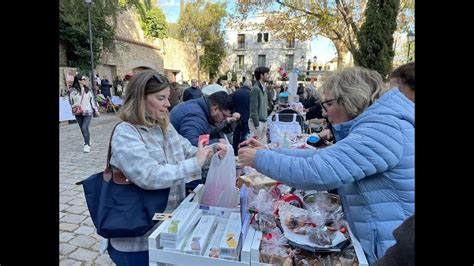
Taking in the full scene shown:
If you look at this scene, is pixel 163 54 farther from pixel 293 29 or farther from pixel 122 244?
pixel 122 244

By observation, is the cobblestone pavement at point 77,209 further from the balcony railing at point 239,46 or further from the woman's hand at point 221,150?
the balcony railing at point 239,46

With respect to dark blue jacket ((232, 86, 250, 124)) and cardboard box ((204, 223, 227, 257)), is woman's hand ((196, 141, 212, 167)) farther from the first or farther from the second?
dark blue jacket ((232, 86, 250, 124))

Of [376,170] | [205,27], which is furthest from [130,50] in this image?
[376,170]

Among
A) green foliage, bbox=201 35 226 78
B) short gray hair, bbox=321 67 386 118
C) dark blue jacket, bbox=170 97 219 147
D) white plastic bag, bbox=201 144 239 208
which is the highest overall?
green foliage, bbox=201 35 226 78

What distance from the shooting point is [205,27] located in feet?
114

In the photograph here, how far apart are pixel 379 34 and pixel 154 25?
69.9 feet

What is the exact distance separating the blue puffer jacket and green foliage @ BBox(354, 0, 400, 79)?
10.3m

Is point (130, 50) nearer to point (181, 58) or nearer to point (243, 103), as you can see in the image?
point (181, 58)

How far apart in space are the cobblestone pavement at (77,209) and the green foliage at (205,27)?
27801mm

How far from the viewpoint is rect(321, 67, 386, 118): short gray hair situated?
5.29 feet

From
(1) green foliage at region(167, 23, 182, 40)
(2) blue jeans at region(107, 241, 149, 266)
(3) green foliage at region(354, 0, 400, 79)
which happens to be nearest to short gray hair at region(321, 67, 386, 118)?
(2) blue jeans at region(107, 241, 149, 266)

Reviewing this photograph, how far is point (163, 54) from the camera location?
28531 millimetres

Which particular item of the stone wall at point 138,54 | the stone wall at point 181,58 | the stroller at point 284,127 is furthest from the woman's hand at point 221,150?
the stone wall at point 181,58
